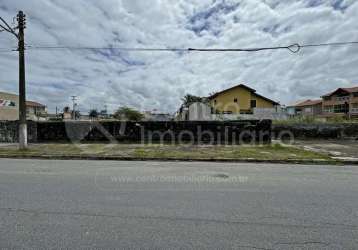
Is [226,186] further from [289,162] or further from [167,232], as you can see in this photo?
[289,162]

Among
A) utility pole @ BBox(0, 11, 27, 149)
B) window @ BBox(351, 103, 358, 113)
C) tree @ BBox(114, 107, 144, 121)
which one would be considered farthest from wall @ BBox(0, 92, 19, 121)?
window @ BBox(351, 103, 358, 113)

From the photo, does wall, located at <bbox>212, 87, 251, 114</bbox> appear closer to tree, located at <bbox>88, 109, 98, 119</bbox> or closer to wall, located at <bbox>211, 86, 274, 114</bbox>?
wall, located at <bbox>211, 86, 274, 114</bbox>

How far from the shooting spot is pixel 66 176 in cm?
653

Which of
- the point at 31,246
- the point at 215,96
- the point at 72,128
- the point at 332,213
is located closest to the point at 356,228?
the point at 332,213

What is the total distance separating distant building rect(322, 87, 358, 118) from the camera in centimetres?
5580

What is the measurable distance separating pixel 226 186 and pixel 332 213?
2.22 metres

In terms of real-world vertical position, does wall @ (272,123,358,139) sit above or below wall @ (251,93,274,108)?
below

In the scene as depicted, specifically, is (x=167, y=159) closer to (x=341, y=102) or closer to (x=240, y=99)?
(x=240, y=99)

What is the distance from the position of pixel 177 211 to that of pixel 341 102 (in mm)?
70649

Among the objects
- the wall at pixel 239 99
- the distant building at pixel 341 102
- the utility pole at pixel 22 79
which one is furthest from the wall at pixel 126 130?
the distant building at pixel 341 102

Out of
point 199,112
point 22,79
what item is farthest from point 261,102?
point 22,79

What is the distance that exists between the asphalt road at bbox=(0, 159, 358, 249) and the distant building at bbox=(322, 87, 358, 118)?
5823cm

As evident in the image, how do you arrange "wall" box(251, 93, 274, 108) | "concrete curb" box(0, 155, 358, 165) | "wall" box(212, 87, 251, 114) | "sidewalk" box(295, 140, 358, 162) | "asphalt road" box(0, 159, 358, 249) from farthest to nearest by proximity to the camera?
1. "wall" box(251, 93, 274, 108)
2. "wall" box(212, 87, 251, 114)
3. "sidewalk" box(295, 140, 358, 162)
4. "concrete curb" box(0, 155, 358, 165)
5. "asphalt road" box(0, 159, 358, 249)

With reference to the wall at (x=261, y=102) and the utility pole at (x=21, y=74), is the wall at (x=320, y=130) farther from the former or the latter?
the wall at (x=261, y=102)
